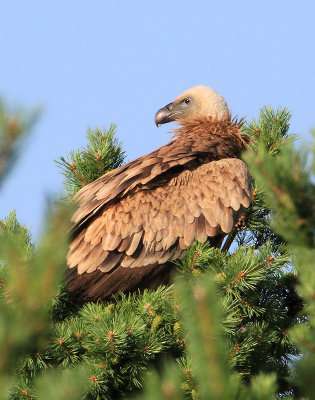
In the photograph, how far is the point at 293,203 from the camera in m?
3.40

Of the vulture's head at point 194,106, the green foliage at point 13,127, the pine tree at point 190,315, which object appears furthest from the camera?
the vulture's head at point 194,106

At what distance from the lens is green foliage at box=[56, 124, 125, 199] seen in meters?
7.22

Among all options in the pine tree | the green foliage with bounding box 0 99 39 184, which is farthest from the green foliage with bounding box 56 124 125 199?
the green foliage with bounding box 0 99 39 184

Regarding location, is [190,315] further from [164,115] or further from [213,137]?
[164,115]

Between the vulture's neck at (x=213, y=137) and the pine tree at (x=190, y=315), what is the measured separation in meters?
0.20

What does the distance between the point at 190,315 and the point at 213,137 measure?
15.7 ft

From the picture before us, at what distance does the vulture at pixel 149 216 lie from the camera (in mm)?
6453

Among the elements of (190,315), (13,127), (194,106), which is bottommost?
(190,315)

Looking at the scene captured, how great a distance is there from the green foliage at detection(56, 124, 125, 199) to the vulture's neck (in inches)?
24.5

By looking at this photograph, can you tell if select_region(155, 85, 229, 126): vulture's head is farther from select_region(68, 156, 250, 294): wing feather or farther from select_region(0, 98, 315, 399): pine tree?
select_region(68, 156, 250, 294): wing feather

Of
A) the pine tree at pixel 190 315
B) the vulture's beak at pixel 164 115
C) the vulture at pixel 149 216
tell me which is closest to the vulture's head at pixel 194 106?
the vulture's beak at pixel 164 115

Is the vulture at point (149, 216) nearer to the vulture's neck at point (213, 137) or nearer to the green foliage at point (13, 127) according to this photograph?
the vulture's neck at point (213, 137)

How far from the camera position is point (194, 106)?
8.43 metres

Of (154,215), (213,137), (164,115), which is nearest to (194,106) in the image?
(164,115)
